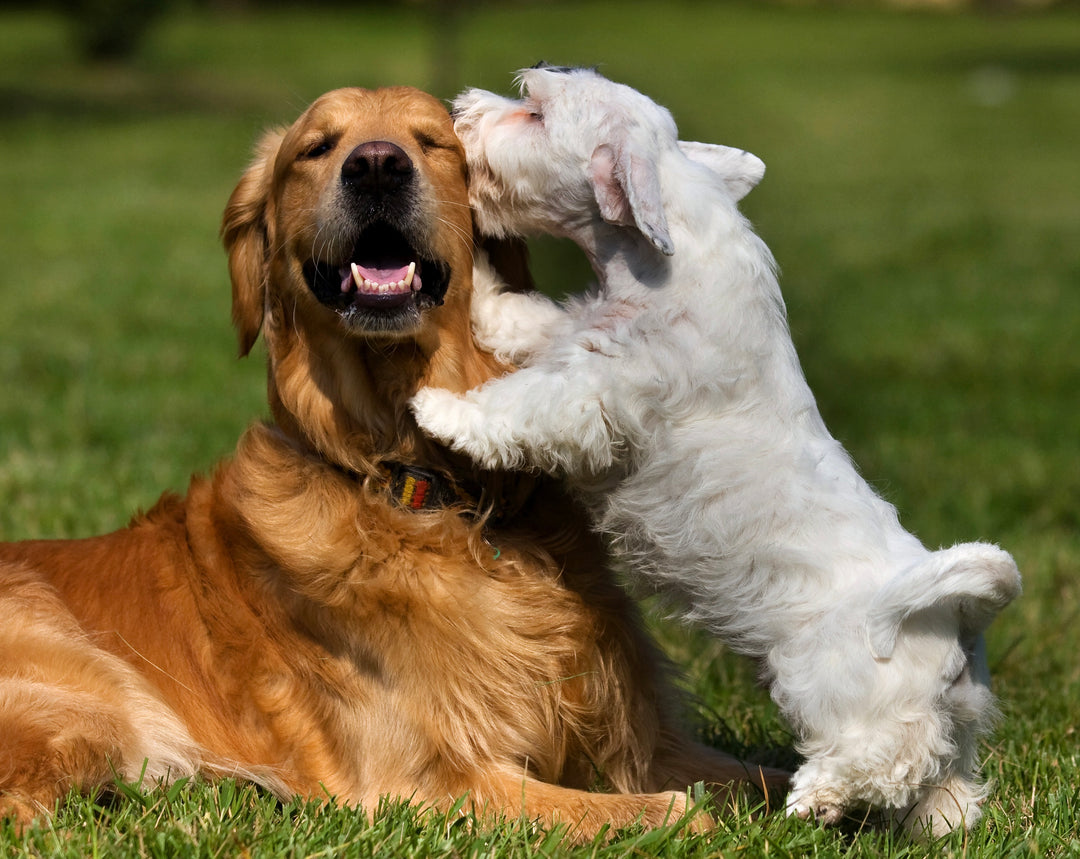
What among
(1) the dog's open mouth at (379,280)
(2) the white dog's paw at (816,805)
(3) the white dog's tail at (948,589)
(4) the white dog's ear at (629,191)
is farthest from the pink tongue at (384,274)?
(2) the white dog's paw at (816,805)

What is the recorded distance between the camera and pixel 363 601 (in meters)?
3.45

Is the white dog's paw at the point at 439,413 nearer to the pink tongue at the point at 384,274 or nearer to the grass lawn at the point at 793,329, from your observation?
the pink tongue at the point at 384,274

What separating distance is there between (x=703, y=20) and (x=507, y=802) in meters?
46.1

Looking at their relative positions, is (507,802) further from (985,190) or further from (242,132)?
(242,132)

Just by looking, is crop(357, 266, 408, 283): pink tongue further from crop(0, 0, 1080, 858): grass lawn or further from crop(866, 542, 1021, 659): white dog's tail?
crop(866, 542, 1021, 659): white dog's tail

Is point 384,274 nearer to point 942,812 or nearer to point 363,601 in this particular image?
point 363,601

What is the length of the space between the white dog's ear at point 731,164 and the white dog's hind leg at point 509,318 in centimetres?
58

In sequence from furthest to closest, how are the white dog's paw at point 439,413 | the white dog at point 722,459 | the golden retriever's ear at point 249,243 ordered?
the golden retriever's ear at point 249,243, the white dog's paw at point 439,413, the white dog at point 722,459

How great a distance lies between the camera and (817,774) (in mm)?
3121

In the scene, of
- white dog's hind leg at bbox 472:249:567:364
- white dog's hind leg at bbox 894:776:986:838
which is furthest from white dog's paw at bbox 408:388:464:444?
white dog's hind leg at bbox 894:776:986:838

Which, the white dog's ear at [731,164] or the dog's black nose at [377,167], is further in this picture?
the white dog's ear at [731,164]

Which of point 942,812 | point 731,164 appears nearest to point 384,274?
point 731,164

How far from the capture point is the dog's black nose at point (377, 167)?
3469 millimetres

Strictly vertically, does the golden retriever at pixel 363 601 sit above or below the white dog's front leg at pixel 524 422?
below
